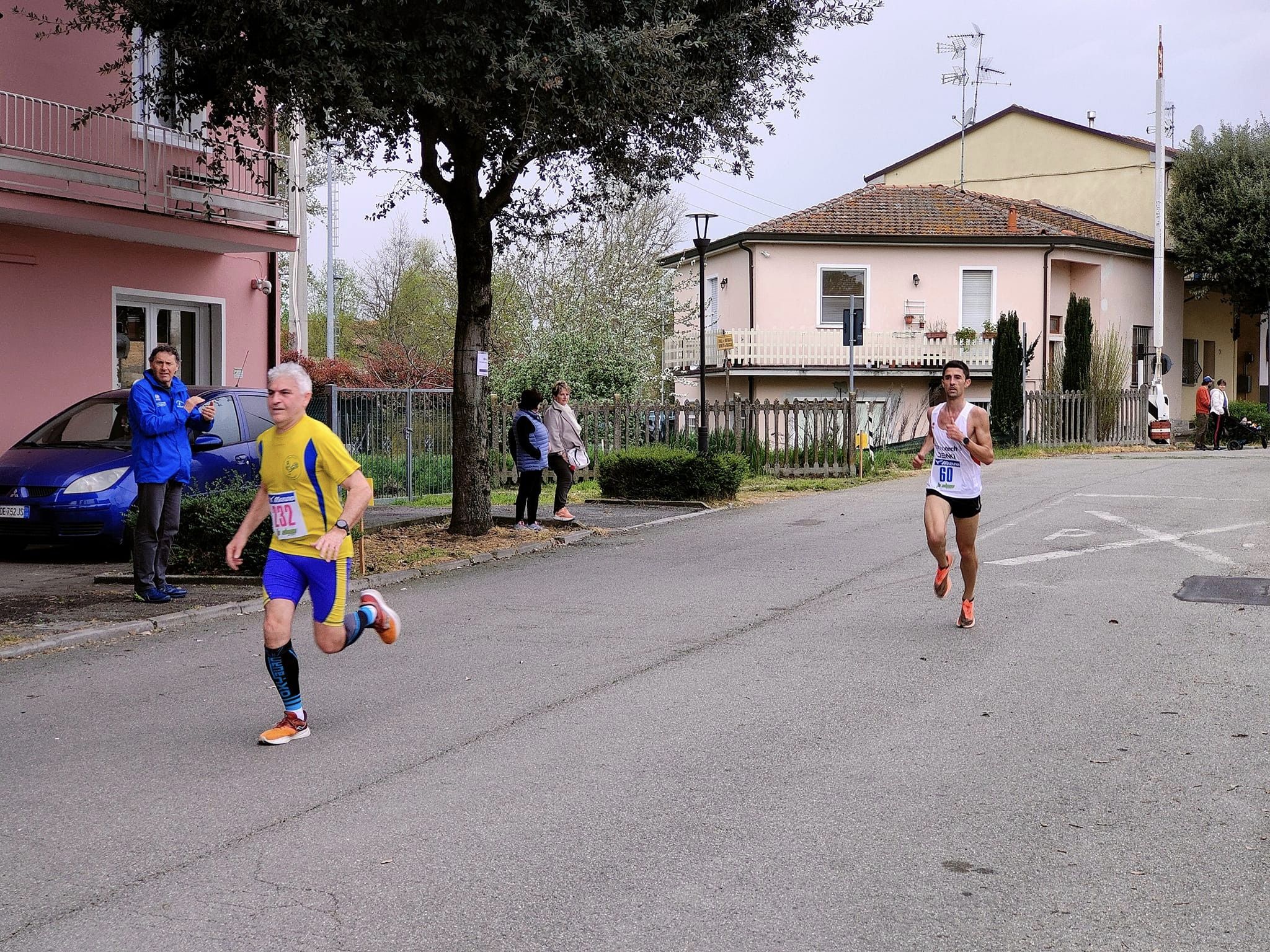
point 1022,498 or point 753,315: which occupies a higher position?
point 753,315

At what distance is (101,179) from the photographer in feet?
53.1

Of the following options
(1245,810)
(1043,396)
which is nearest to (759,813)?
(1245,810)

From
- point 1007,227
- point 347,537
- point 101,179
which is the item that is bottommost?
point 347,537

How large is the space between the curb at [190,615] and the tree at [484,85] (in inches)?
64.9

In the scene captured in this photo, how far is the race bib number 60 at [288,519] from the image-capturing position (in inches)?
252

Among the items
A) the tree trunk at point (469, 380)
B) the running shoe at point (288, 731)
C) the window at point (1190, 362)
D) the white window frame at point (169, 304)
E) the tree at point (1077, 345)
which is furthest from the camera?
the window at point (1190, 362)

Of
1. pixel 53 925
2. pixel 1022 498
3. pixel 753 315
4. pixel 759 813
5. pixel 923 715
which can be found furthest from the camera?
pixel 753 315

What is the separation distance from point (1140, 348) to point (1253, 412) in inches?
144

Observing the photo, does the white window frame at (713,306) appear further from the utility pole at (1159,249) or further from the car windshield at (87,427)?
the car windshield at (87,427)

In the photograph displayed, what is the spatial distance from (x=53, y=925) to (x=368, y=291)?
54.2 m

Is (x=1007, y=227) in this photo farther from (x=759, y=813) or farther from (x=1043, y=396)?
(x=759, y=813)

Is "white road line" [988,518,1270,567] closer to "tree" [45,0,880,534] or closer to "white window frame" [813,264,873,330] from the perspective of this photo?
"tree" [45,0,880,534]

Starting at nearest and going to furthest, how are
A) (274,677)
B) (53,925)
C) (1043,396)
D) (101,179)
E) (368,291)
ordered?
(53,925) → (274,677) → (101,179) → (1043,396) → (368,291)

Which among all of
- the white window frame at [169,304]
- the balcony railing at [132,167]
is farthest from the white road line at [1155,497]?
the white window frame at [169,304]
